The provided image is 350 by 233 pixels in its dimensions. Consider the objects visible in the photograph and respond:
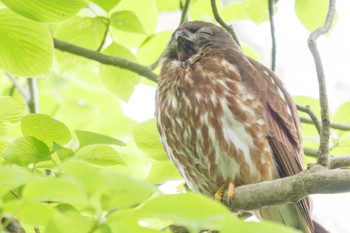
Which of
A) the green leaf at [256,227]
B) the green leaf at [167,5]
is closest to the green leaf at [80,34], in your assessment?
the green leaf at [167,5]

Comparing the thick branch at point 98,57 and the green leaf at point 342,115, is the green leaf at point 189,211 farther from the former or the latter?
the thick branch at point 98,57

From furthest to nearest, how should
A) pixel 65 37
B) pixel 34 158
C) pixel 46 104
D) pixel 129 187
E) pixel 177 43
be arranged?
pixel 46 104, pixel 177 43, pixel 65 37, pixel 34 158, pixel 129 187

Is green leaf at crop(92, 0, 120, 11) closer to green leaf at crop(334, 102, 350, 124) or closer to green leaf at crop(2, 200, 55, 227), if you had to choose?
green leaf at crop(334, 102, 350, 124)

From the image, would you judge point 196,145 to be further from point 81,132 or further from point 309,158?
point 81,132

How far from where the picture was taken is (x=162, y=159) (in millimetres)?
3100

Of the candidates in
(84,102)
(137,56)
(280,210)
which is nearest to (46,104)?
(84,102)

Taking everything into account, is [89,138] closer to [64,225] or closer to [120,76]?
[120,76]

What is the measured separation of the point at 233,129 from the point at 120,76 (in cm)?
73

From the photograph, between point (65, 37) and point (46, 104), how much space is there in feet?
5.03

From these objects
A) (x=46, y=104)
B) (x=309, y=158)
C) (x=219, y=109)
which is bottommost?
(x=46, y=104)

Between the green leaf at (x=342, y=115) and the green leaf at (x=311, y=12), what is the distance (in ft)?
1.34

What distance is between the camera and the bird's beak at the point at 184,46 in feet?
11.8

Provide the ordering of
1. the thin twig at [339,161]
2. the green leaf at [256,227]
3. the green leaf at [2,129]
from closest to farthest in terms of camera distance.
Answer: the green leaf at [256,227], the thin twig at [339,161], the green leaf at [2,129]

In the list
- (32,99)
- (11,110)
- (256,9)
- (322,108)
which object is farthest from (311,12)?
(32,99)
